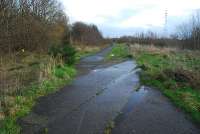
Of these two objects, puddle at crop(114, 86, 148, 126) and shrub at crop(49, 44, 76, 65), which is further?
shrub at crop(49, 44, 76, 65)

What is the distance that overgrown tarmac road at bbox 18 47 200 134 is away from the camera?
699cm

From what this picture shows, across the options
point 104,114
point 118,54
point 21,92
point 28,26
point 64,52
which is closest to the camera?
point 104,114

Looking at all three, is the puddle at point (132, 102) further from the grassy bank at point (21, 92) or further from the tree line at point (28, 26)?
the tree line at point (28, 26)

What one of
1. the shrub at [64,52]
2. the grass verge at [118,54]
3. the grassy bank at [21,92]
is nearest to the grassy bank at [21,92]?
the grassy bank at [21,92]

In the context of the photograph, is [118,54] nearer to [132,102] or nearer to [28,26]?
[28,26]

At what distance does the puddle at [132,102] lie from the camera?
26.2ft

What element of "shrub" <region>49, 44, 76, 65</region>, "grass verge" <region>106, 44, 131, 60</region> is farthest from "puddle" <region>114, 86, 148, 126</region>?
"grass verge" <region>106, 44, 131, 60</region>

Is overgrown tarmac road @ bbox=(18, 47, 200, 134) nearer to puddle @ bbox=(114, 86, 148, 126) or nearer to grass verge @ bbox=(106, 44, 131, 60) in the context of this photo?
puddle @ bbox=(114, 86, 148, 126)

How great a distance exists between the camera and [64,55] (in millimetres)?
21562

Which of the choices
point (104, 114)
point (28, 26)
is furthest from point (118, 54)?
point (104, 114)

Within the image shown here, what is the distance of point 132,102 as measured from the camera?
10180 millimetres

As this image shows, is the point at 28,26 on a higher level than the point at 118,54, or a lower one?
higher

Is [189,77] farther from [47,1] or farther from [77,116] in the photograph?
[47,1]

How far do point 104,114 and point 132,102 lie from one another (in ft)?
6.97
